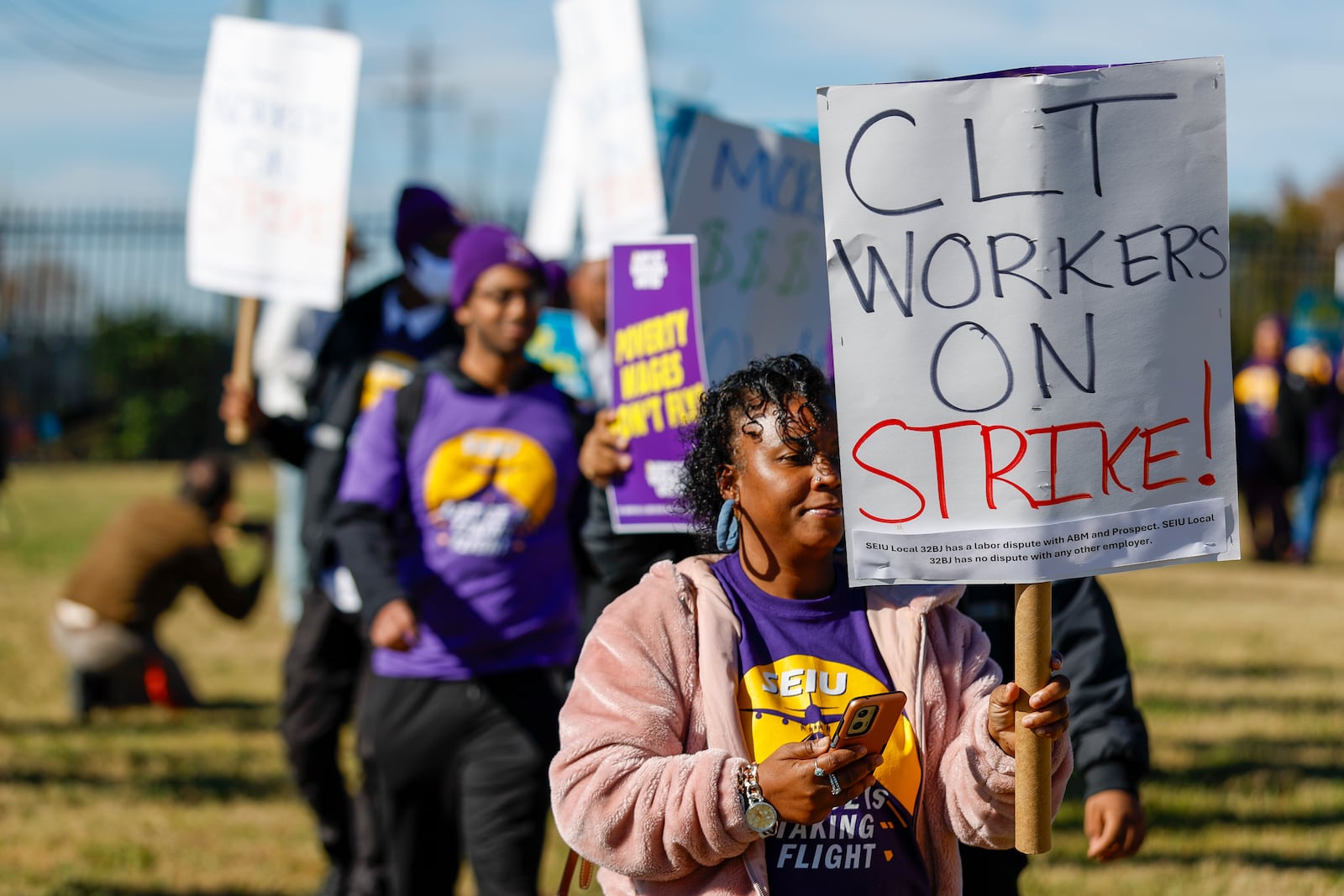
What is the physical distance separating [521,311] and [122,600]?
14.0ft

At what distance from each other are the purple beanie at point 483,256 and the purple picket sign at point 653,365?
2.67ft

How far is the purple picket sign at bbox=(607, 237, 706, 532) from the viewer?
3273mm

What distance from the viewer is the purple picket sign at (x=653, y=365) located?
3273 millimetres

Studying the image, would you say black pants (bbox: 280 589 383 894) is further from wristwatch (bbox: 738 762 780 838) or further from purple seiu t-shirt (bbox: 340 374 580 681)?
wristwatch (bbox: 738 762 780 838)

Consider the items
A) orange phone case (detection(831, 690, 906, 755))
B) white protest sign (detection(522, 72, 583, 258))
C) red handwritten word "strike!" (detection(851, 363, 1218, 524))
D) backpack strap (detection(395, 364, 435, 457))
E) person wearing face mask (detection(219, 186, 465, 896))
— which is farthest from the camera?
white protest sign (detection(522, 72, 583, 258))

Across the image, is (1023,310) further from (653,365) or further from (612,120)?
(612,120)

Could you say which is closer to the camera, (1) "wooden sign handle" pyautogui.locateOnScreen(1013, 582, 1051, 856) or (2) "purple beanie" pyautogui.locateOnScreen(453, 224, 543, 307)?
(1) "wooden sign handle" pyautogui.locateOnScreen(1013, 582, 1051, 856)

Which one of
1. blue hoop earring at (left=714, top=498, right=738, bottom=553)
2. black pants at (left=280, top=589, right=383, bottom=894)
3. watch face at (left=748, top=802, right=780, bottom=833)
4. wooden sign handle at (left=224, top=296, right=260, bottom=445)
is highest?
wooden sign handle at (left=224, top=296, right=260, bottom=445)

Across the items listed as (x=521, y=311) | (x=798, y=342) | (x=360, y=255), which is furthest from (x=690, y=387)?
(x=360, y=255)

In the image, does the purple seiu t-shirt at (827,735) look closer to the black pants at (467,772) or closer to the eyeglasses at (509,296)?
the black pants at (467,772)

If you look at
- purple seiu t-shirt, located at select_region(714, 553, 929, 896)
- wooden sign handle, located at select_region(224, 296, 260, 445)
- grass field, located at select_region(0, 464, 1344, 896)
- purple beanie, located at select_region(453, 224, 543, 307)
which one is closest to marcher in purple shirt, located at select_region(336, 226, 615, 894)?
purple beanie, located at select_region(453, 224, 543, 307)

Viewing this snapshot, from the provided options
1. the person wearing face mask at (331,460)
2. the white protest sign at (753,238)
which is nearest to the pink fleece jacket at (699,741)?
the white protest sign at (753,238)

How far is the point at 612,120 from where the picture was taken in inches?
198

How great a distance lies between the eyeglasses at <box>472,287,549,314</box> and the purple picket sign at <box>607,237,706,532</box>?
747 mm
